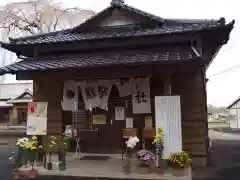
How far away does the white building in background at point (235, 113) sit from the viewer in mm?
34944

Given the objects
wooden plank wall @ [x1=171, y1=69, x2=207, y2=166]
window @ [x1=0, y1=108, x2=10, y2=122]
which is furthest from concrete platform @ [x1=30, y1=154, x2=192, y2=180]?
window @ [x1=0, y1=108, x2=10, y2=122]

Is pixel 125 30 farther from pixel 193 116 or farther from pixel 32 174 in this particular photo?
pixel 32 174

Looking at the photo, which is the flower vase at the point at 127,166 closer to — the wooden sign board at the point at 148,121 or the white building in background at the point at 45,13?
the wooden sign board at the point at 148,121

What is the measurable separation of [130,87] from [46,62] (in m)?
3.45

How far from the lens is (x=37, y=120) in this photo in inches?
366

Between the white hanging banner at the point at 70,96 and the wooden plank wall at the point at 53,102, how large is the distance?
0.46m

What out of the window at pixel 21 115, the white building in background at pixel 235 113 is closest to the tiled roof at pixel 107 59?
the window at pixel 21 115

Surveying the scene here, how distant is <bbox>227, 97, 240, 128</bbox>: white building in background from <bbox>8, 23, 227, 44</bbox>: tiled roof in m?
27.9

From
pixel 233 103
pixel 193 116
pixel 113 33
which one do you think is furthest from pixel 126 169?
pixel 233 103

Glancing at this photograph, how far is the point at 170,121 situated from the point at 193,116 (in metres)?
1.82

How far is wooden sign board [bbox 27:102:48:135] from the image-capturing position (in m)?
9.26

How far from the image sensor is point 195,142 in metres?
9.55

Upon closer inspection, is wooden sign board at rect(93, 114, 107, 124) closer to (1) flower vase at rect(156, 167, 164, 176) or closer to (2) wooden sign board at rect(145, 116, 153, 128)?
(2) wooden sign board at rect(145, 116, 153, 128)

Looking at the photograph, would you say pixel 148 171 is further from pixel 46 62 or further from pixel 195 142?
pixel 46 62
